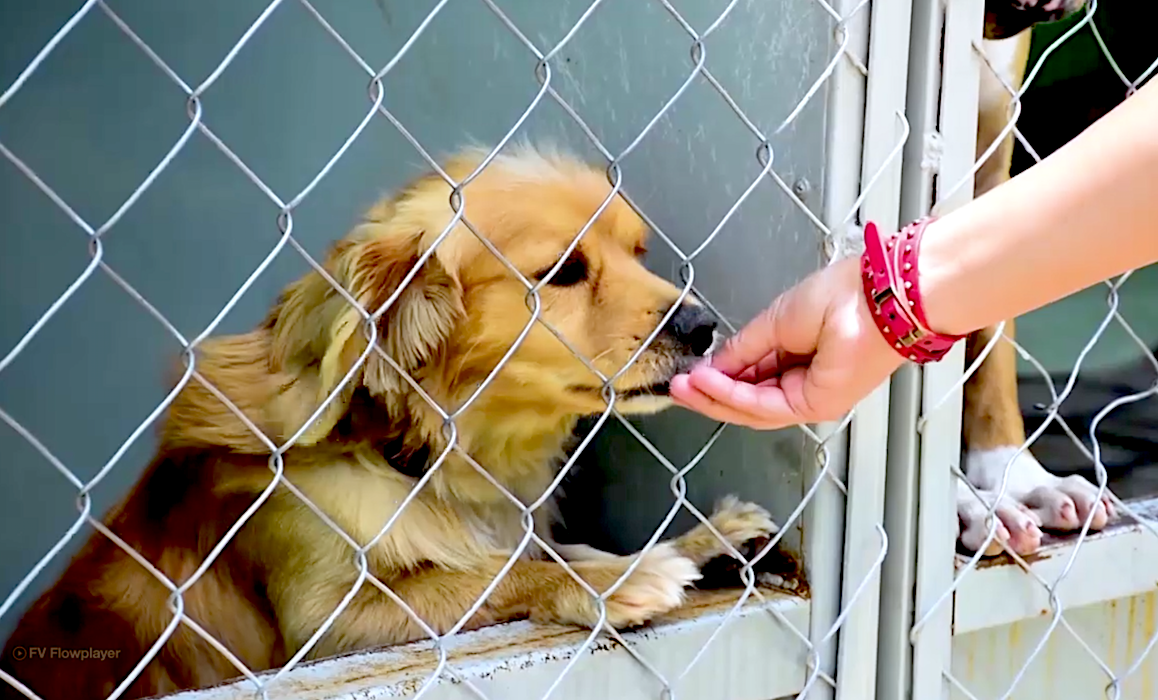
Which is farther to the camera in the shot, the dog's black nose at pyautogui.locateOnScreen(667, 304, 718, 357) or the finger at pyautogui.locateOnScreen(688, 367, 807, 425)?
the dog's black nose at pyautogui.locateOnScreen(667, 304, 718, 357)

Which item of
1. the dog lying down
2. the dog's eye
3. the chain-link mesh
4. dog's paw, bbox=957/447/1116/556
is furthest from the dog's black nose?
dog's paw, bbox=957/447/1116/556

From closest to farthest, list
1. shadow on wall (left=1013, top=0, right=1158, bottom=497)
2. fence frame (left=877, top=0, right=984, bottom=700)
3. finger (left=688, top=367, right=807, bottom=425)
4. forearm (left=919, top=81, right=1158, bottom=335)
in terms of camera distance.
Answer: forearm (left=919, top=81, right=1158, bottom=335), finger (left=688, top=367, right=807, bottom=425), fence frame (left=877, top=0, right=984, bottom=700), shadow on wall (left=1013, top=0, right=1158, bottom=497)

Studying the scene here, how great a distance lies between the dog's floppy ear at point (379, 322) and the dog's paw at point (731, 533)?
1.34 ft

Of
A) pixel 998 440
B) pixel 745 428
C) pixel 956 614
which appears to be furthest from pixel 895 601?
pixel 998 440

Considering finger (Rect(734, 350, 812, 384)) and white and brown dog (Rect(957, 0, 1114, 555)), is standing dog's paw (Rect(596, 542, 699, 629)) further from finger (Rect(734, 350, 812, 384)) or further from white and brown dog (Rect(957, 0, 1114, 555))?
white and brown dog (Rect(957, 0, 1114, 555))

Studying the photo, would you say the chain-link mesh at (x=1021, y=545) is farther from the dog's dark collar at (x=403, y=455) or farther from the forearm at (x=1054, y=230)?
the dog's dark collar at (x=403, y=455)

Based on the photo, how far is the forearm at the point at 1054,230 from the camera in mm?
800

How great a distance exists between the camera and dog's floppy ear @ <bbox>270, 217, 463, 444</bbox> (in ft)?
4.58

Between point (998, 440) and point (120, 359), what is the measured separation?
1541 millimetres

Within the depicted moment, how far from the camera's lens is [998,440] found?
1.61 meters

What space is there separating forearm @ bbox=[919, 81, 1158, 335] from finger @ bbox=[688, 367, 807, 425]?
167mm

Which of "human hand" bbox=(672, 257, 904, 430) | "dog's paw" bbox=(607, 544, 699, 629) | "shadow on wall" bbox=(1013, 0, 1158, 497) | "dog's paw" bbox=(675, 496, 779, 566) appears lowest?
"dog's paw" bbox=(607, 544, 699, 629)

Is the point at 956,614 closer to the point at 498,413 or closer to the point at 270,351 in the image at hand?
the point at 498,413

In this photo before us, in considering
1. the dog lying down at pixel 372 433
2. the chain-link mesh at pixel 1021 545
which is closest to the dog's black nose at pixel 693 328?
the dog lying down at pixel 372 433
